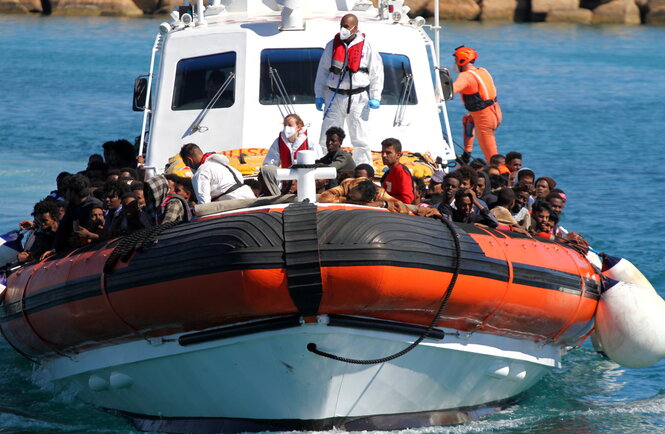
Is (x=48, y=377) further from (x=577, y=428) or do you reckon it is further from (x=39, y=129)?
(x=39, y=129)

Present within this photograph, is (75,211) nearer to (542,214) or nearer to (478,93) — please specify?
(542,214)

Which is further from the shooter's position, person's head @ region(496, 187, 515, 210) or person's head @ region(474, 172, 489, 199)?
person's head @ region(474, 172, 489, 199)

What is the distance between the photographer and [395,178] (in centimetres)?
796

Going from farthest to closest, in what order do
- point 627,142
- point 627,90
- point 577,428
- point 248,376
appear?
1. point 627,90
2. point 627,142
3. point 577,428
4. point 248,376

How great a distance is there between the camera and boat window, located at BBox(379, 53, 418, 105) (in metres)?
10.5

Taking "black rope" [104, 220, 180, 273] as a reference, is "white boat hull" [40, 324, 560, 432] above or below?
below

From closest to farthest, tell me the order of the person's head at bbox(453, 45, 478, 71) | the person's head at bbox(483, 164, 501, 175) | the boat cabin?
the boat cabin < the person's head at bbox(483, 164, 501, 175) < the person's head at bbox(453, 45, 478, 71)

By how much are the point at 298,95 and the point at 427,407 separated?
159 inches

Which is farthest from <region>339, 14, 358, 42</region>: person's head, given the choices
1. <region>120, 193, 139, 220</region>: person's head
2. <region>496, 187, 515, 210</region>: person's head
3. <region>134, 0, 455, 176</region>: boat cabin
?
<region>120, 193, 139, 220</region>: person's head

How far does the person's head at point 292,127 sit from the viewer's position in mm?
8398

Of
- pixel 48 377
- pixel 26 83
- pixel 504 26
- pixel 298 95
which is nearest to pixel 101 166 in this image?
pixel 298 95

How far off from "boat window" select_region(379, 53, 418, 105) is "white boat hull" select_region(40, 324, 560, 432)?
3672 millimetres

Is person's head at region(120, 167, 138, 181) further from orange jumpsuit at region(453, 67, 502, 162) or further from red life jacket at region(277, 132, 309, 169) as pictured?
orange jumpsuit at region(453, 67, 502, 162)

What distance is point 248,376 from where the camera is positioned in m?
6.73
